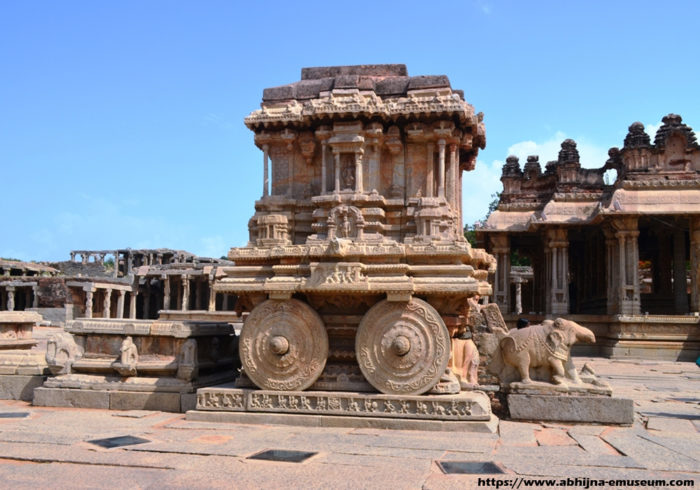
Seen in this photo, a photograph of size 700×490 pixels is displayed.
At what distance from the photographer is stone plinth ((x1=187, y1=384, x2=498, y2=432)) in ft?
21.4

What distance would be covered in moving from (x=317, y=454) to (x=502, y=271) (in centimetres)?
2096

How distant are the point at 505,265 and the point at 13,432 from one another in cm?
2159

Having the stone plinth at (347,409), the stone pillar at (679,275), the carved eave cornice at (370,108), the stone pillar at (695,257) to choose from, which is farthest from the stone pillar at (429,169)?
the stone pillar at (679,275)

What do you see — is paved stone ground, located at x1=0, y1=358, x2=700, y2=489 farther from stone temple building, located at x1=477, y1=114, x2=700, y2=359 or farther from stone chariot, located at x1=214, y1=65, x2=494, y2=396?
stone temple building, located at x1=477, y1=114, x2=700, y2=359

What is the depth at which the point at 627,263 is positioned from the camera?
21484 mm

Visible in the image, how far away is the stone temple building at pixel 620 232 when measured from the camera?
20322 millimetres

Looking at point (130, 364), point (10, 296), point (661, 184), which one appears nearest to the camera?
Answer: point (130, 364)

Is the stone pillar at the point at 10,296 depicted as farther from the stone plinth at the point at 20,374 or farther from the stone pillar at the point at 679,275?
the stone pillar at the point at 679,275

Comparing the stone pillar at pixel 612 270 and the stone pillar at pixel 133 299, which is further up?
the stone pillar at pixel 612 270

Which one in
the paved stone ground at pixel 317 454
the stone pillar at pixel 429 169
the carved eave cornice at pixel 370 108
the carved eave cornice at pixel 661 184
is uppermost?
the carved eave cornice at pixel 661 184

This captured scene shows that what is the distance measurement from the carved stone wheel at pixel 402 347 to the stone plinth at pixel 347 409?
178 mm

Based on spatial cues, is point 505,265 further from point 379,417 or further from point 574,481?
point 574,481

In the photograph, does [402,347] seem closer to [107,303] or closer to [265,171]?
[265,171]

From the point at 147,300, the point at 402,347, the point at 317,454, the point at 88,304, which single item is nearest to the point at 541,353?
the point at 402,347
